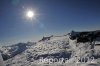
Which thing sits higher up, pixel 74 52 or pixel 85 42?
pixel 85 42

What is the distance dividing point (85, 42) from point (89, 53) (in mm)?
4460

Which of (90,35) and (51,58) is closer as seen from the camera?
(51,58)

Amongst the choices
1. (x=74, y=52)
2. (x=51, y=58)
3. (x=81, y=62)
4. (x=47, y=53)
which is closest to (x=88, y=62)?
(x=81, y=62)

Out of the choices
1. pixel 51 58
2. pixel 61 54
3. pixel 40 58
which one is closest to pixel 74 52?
pixel 61 54

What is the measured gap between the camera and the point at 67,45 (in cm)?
2347

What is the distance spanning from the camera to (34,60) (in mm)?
20672

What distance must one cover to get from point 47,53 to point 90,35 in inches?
305

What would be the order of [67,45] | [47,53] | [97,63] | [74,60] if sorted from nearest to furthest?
[97,63]
[74,60]
[47,53]
[67,45]

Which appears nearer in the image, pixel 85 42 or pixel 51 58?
pixel 51 58

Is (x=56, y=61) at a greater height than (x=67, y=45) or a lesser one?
lesser

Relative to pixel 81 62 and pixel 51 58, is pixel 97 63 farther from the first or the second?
pixel 51 58

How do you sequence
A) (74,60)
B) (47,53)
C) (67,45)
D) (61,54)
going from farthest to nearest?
(67,45) → (47,53) → (61,54) → (74,60)

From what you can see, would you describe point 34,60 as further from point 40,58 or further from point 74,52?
point 74,52

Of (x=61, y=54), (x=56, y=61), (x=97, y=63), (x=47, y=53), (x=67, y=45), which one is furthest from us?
(x=67, y=45)
